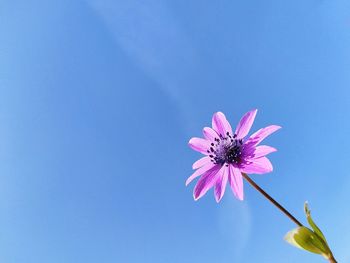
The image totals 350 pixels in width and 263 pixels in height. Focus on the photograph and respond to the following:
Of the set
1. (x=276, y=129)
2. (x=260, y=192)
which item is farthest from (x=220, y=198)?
(x=260, y=192)

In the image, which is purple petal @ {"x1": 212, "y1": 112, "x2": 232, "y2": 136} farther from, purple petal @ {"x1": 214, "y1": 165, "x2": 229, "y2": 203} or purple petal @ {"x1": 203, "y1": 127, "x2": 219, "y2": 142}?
purple petal @ {"x1": 214, "y1": 165, "x2": 229, "y2": 203}

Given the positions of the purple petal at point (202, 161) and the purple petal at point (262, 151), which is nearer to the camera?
the purple petal at point (262, 151)

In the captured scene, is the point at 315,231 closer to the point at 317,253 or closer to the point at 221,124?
the point at 317,253

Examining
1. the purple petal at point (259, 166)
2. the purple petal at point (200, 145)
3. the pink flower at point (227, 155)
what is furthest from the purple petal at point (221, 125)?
the purple petal at point (259, 166)

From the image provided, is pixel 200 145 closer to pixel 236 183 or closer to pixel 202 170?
pixel 202 170

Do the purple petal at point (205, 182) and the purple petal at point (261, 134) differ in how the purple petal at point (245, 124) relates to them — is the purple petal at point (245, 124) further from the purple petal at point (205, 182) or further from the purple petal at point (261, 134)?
the purple petal at point (205, 182)

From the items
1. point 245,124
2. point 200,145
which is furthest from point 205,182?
point 245,124
